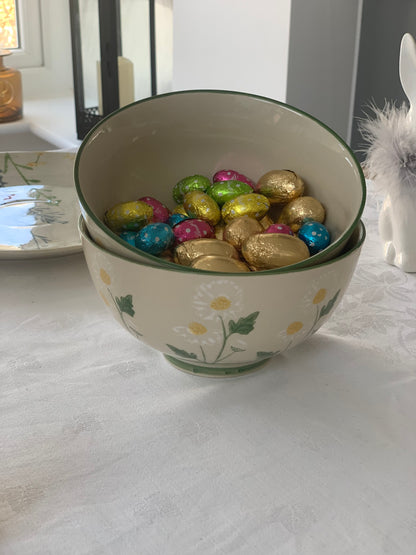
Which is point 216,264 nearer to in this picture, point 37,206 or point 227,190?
point 227,190

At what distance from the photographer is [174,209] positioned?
26.0 inches

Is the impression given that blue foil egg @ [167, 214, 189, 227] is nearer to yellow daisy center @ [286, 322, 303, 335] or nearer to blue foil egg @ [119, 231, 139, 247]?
blue foil egg @ [119, 231, 139, 247]

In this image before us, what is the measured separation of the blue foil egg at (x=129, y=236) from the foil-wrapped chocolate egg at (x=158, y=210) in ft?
0.13

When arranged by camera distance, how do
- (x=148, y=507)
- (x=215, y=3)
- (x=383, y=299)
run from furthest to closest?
(x=215, y=3), (x=383, y=299), (x=148, y=507)

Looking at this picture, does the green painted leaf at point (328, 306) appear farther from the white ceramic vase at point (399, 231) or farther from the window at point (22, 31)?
the window at point (22, 31)

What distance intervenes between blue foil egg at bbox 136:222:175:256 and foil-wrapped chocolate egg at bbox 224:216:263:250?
0.17 feet

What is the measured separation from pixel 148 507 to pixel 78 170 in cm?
27

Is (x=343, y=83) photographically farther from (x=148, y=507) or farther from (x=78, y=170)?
(x=148, y=507)

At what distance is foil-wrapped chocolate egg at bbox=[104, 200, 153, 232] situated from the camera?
0.58m

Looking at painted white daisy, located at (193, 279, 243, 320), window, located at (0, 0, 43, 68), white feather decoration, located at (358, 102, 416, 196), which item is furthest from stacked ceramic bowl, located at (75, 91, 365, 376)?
window, located at (0, 0, 43, 68)

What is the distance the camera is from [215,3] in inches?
74.5

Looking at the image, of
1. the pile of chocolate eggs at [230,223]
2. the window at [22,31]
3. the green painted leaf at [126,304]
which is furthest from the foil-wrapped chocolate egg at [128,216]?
the window at [22,31]

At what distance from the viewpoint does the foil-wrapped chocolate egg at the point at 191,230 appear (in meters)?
0.57

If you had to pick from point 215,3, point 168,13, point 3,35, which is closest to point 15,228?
point 215,3
